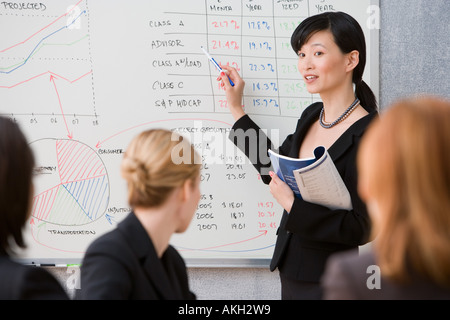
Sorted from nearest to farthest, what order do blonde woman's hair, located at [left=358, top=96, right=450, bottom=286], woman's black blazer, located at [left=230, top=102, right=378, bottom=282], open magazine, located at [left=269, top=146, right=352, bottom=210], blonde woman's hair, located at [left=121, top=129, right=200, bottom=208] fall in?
blonde woman's hair, located at [left=358, top=96, right=450, bottom=286]
blonde woman's hair, located at [left=121, top=129, right=200, bottom=208]
open magazine, located at [left=269, top=146, right=352, bottom=210]
woman's black blazer, located at [left=230, top=102, right=378, bottom=282]

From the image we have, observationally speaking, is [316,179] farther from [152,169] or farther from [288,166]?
[152,169]

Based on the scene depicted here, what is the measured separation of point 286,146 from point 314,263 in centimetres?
50

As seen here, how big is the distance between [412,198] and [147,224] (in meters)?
0.64

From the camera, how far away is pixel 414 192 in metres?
0.87

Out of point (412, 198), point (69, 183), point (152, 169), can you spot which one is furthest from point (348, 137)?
point (69, 183)

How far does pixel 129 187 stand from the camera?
125 centimetres

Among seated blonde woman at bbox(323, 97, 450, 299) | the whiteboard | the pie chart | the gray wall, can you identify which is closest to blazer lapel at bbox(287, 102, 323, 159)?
the whiteboard

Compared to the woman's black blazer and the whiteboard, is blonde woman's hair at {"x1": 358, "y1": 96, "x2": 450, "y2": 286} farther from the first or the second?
the whiteboard

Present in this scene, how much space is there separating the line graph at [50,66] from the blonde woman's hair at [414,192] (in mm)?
1735

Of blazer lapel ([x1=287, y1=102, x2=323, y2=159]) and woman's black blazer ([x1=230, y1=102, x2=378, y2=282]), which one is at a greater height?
blazer lapel ([x1=287, y1=102, x2=323, y2=159])

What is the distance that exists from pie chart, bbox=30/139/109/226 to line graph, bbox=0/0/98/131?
0.09 meters

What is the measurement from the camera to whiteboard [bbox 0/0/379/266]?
2330mm

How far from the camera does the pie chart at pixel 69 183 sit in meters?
2.40
